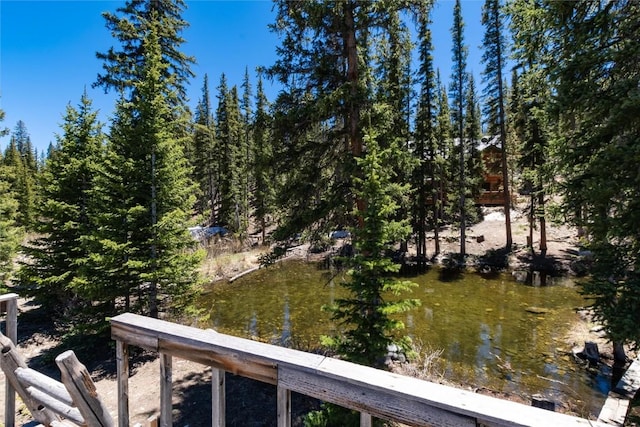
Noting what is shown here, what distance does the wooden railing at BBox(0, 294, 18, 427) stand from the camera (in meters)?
3.21

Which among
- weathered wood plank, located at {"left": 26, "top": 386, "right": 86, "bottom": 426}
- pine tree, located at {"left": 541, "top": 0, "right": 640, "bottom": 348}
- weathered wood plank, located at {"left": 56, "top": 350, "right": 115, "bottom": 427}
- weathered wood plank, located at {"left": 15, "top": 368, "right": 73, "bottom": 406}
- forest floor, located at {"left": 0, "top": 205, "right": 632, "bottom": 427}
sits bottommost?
forest floor, located at {"left": 0, "top": 205, "right": 632, "bottom": 427}

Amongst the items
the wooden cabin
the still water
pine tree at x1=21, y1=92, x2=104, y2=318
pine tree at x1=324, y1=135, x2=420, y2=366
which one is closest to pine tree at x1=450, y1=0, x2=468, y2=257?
the still water

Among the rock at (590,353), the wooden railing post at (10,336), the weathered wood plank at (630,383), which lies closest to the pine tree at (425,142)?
the rock at (590,353)

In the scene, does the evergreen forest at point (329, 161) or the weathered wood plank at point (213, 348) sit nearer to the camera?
the weathered wood plank at point (213, 348)

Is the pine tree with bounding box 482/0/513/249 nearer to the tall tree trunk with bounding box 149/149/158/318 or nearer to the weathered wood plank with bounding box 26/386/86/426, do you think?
the tall tree trunk with bounding box 149/149/158/318

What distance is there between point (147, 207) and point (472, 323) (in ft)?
38.7

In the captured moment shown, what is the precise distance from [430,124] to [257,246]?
→ 1574cm

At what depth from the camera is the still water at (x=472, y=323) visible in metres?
8.65

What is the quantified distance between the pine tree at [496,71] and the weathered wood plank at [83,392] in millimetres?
23330

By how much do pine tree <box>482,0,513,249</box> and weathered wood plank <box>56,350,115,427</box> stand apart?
23.3 m

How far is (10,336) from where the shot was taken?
11.1ft

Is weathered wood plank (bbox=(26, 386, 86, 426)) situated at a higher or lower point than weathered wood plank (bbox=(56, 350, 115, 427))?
lower

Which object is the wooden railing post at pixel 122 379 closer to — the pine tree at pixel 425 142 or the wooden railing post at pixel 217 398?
the wooden railing post at pixel 217 398

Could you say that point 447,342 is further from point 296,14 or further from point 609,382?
point 296,14
